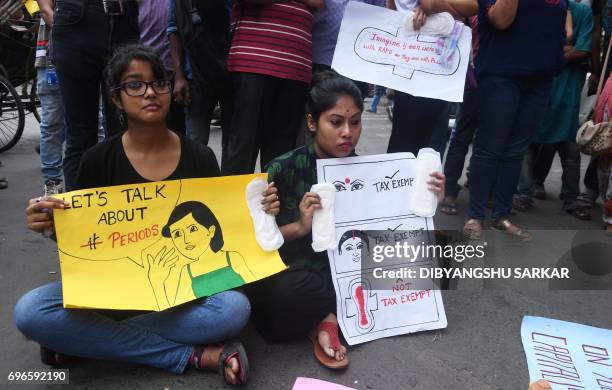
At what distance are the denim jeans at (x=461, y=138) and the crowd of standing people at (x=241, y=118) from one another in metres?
0.55

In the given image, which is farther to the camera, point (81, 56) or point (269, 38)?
point (81, 56)

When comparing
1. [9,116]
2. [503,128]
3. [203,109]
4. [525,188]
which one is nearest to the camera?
[203,109]

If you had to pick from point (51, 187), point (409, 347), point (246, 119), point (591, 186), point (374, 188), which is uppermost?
point (246, 119)

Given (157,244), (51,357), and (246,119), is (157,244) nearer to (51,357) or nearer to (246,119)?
(51,357)

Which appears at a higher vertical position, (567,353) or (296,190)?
(296,190)

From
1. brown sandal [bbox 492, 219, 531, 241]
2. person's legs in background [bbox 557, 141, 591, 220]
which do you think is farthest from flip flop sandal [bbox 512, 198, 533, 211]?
brown sandal [bbox 492, 219, 531, 241]

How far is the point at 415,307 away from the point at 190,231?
927mm

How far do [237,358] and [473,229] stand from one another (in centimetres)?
185

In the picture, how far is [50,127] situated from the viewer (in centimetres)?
304

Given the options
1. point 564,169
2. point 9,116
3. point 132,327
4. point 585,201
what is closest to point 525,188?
point 564,169

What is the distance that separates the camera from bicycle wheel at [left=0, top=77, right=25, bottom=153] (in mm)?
4305

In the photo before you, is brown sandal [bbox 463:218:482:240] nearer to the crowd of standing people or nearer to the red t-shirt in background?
the crowd of standing people

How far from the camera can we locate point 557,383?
165cm

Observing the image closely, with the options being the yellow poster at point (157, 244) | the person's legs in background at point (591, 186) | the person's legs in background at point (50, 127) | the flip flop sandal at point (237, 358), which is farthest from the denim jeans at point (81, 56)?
the person's legs in background at point (591, 186)
